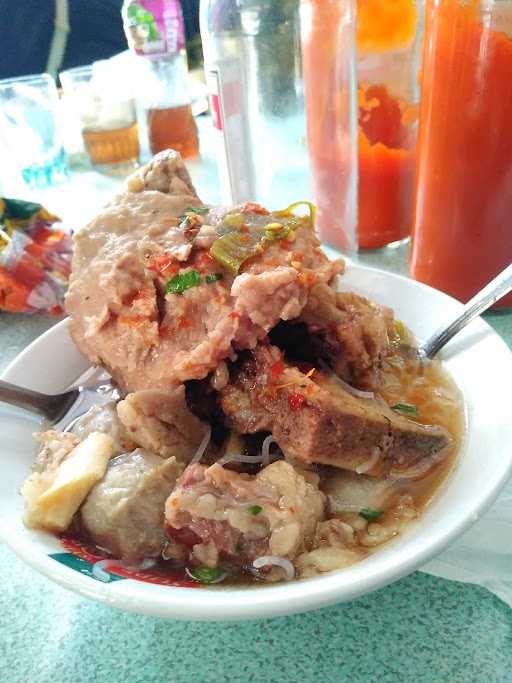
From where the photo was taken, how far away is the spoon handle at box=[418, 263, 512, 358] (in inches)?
48.8

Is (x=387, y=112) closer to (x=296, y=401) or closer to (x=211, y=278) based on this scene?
(x=211, y=278)

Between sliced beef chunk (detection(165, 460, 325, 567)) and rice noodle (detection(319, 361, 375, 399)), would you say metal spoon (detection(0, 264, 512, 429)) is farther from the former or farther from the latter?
A: sliced beef chunk (detection(165, 460, 325, 567))

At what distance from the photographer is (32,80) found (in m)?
2.83

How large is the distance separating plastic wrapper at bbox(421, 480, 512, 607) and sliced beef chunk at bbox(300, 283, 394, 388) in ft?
1.11

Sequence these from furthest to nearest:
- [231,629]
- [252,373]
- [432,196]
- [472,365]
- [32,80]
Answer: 1. [32,80]
2. [432,196]
3. [472,365]
4. [252,373]
5. [231,629]

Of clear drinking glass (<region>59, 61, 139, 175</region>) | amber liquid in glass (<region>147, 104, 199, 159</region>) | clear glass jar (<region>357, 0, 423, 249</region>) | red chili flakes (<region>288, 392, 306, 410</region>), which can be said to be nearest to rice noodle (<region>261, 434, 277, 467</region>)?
red chili flakes (<region>288, 392, 306, 410</region>)

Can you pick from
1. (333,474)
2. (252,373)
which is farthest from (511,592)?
(252,373)

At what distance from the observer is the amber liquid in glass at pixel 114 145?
2926mm

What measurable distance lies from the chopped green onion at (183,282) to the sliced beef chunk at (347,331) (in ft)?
0.70

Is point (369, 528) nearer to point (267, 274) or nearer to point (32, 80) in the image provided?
point (267, 274)

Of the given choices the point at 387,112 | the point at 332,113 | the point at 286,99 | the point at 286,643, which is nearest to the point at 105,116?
the point at 286,99

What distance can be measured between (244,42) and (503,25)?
0.86m

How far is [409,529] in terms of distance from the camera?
3.06ft

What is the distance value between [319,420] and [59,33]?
496 centimetres
